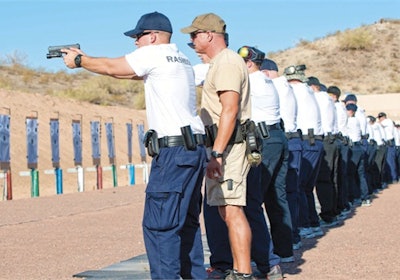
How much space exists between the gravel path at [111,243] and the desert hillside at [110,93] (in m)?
12.7

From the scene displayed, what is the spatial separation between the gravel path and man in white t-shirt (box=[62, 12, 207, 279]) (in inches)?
98.0

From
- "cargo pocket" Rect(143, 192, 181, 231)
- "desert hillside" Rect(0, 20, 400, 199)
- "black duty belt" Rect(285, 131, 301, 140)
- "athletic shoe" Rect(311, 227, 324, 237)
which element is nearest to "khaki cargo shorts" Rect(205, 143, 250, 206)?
"cargo pocket" Rect(143, 192, 181, 231)

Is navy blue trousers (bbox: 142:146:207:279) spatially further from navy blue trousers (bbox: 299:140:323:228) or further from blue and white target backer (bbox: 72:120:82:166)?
blue and white target backer (bbox: 72:120:82:166)

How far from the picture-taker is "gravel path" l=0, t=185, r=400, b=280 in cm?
1009

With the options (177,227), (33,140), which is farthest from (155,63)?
(33,140)

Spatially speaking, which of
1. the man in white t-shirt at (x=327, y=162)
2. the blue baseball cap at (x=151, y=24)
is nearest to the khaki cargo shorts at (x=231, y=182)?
the blue baseball cap at (x=151, y=24)

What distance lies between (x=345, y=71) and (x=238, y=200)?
244 ft

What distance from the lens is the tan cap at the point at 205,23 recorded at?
8.30m

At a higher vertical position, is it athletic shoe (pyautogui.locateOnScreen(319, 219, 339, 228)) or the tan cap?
the tan cap

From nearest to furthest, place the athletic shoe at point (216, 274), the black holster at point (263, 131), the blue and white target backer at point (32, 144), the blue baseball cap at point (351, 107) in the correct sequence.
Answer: the black holster at point (263, 131)
the athletic shoe at point (216, 274)
the blue baseball cap at point (351, 107)
the blue and white target backer at point (32, 144)

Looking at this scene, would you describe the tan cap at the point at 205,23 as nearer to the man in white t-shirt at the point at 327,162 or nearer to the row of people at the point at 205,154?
the row of people at the point at 205,154

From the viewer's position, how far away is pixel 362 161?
780 inches

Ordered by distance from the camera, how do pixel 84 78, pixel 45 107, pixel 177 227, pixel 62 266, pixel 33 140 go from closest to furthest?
1. pixel 177 227
2. pixel 62 266
3. pixel 33 140
4. pixel 45 107
5. pixel 84 78

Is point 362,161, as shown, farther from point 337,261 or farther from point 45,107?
point 45,107
